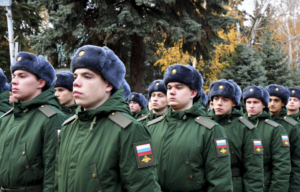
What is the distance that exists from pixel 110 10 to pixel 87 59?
407 inches

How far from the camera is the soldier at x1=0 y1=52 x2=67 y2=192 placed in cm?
354

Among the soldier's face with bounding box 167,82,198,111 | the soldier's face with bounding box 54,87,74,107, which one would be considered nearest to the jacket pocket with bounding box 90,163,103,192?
the soldier's face with bounding box 167,82,198,111

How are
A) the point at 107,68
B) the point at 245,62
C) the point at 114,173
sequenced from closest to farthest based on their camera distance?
the point at 114,173, the point at 107,68, the point at 245,62

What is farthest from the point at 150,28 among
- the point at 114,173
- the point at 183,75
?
the point at 114,173

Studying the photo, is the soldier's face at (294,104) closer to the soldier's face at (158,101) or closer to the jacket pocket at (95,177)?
the soldier's face at (158,101)

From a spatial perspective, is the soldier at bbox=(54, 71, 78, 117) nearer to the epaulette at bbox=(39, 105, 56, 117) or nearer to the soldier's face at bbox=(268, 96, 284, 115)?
the epaulette at bbox=(39, 105, 56, 117)

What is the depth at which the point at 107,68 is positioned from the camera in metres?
2.72

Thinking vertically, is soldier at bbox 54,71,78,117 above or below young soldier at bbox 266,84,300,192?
above

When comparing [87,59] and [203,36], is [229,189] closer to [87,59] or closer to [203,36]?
[87,59]

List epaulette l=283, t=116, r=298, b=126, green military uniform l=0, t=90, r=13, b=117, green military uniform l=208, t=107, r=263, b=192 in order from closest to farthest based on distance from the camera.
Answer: green military uniform l=208, t=107, r=263, b=192, green military uniform l=0, t=90, r=13, b=117, epaulette l=283, t=116, r=298, b=126

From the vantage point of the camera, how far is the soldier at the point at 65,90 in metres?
5.61

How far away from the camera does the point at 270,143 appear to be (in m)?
6.00

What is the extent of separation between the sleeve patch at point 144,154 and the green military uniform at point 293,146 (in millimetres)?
4956

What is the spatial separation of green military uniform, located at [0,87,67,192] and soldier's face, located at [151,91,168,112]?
2.64 m
